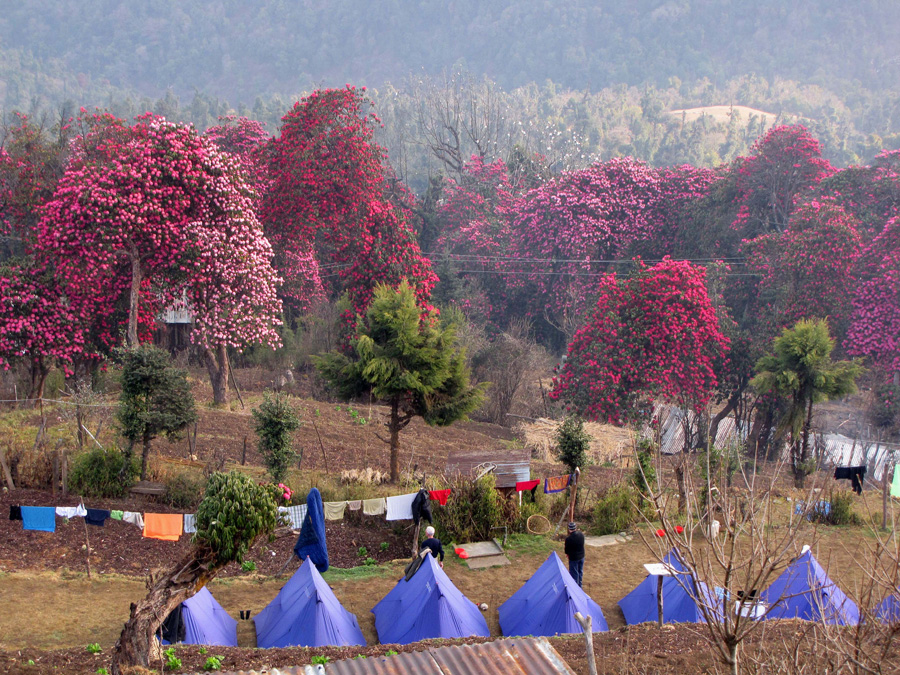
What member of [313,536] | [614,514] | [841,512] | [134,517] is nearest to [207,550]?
[313,536]

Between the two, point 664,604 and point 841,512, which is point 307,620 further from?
point 841,512

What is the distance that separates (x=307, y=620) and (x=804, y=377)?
1484cm

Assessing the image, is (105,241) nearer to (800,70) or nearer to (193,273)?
(193,273)

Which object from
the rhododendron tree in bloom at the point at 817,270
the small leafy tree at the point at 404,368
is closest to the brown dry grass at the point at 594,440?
the small leafy tree at the point at 404,368

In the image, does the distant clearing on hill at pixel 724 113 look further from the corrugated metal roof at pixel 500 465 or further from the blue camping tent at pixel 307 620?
the blue camping tent at pixel 307 620

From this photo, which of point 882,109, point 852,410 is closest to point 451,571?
point 852,410

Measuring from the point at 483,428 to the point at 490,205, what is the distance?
2025 cm

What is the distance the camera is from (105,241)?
18906 millimetres

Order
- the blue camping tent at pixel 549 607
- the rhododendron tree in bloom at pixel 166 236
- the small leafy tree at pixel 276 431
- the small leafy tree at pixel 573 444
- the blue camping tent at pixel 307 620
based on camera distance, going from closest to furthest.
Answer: the blue camping tent at pixel 307 620 → the blue camping tent at pixel 549 607 → the small leafy tree at pixel 276 431 → the small leafy tree at pixel 573 444 → the rhododendron tree in bloom at pixel 166 236

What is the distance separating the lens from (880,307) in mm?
25781

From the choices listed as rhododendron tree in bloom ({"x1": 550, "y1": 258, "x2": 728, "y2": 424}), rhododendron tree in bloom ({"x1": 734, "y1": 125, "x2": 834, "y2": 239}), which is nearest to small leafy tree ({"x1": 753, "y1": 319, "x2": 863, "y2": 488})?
rhododendron tree in bloom ({"x1": 550, "y1": 258, "x2": 728, "y2": 424})

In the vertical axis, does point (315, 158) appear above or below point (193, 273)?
above

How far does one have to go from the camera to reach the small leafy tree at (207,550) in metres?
7.23

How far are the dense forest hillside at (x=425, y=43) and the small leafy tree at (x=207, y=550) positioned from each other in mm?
102811
